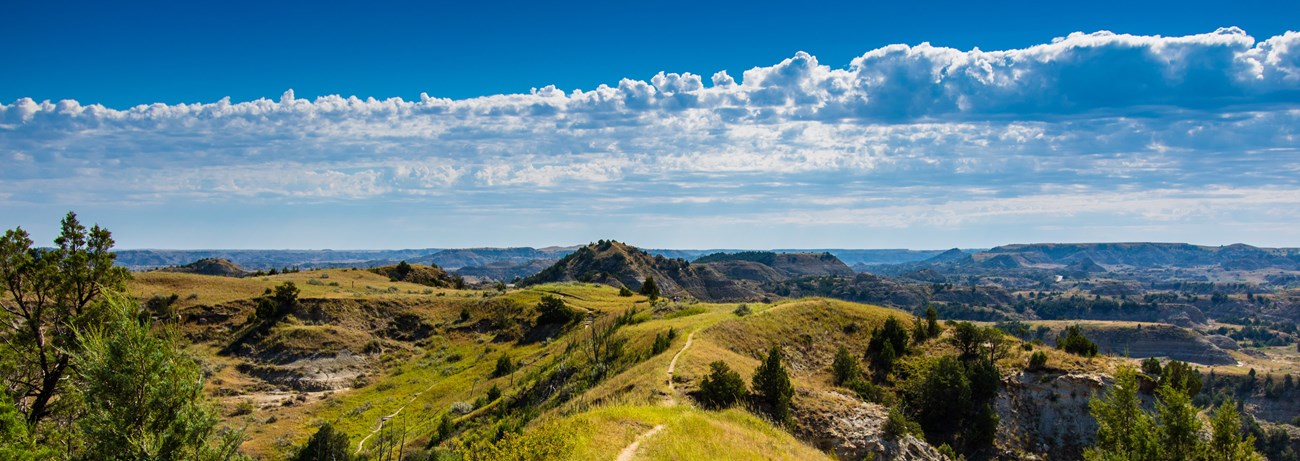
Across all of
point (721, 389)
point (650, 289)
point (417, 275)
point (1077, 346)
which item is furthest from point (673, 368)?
point (417, 275)

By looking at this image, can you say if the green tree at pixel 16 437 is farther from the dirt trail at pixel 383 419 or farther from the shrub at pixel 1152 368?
the shrub at pixel 1152 368

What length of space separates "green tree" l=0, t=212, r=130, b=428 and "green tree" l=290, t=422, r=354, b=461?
14.4 m

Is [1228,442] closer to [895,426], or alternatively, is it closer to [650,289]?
[895,426]

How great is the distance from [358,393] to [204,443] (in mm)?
51781

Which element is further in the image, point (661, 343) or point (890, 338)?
point (890, 338)

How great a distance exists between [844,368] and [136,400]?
42.4 meters

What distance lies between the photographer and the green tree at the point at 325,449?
36219mm

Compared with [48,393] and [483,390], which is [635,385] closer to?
[48,393]

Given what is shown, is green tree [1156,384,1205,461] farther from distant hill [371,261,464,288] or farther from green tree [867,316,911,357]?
distant hill [371,261,464,288]

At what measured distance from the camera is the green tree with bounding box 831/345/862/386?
47438 mm

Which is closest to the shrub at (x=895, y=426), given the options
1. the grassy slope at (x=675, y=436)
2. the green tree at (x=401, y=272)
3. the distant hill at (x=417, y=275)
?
the grassy slope at (x=675, y=436)

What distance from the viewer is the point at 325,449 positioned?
121 ft

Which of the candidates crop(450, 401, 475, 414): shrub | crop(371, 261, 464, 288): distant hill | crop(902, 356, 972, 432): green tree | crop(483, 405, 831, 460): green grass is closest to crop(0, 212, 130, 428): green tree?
crop(483, 405, 831, 460): green grass

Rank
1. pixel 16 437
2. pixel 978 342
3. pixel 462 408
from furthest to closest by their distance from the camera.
Result: pixel 978 342 < pixel 462 408 < pixel 16 437
